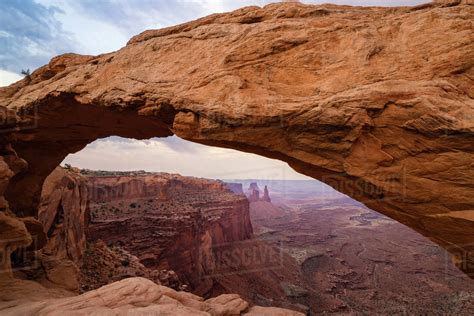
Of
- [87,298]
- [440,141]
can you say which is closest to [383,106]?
[440,141]

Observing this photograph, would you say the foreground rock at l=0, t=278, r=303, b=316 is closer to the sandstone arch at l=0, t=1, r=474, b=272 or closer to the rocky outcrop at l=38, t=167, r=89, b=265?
the sandstone arch at l=0, t=1, r=474, b=272

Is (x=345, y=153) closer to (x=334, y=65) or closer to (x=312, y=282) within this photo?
(x=334, y=65)

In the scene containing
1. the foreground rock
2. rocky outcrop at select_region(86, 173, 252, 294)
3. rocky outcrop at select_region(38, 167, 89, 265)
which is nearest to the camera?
the foreground rock

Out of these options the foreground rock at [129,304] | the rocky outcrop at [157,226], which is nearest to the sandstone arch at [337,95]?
the foreground rock at [129,304]

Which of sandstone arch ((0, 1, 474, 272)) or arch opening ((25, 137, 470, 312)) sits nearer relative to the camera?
sandstone arch ((0, 1, 474, 272))

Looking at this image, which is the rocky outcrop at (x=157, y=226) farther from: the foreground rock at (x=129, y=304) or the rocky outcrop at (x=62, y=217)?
the foreground rock at (x=129, y=304)

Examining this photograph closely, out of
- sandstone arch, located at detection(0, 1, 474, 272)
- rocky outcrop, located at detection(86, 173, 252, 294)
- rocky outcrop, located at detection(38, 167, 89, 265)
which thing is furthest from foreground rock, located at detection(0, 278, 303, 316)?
rocky outcrop, located at detection(86, 173, 252, 294)

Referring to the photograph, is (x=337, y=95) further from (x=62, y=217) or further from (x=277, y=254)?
(x=277, y=254)
